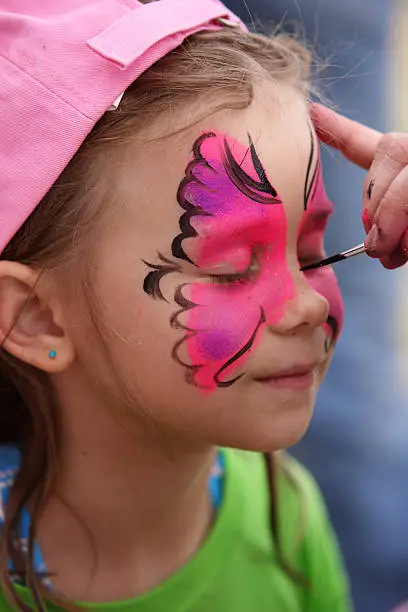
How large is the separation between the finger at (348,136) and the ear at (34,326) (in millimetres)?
374

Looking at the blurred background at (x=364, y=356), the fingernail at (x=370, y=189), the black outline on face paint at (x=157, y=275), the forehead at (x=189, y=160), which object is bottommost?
the blurred background at (x=364, y=356)

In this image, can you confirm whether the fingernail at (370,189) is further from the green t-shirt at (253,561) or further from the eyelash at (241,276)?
the green t-shirt at (253,561)

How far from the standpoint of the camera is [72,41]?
875mm

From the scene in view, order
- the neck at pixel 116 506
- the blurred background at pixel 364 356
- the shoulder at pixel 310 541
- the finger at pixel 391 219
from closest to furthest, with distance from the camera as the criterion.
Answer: the finger at pixel 391 219, the neck at pixel 116 506, the shoulder at pixel 310 541, the blurred background at pixel 364 356

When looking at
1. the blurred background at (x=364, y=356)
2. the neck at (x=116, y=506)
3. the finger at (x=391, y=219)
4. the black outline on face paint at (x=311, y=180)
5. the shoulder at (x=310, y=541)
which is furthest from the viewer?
the blurred background at (x=364, y=356)

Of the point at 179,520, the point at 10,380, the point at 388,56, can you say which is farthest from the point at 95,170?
the point at 388,56

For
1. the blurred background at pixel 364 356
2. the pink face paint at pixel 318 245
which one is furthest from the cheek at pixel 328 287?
the blurred background at pixel 364 356

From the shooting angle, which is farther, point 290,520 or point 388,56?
point 388,56

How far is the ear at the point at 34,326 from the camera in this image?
36.6 inches

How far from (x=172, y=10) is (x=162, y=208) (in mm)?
228

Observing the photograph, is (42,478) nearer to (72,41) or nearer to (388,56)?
(72,41)

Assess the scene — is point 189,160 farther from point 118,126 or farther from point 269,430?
point 269,430

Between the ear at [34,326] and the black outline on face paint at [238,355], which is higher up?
the ear at [34,326]

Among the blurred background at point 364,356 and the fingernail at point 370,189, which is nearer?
the fingernail at point 370,189
